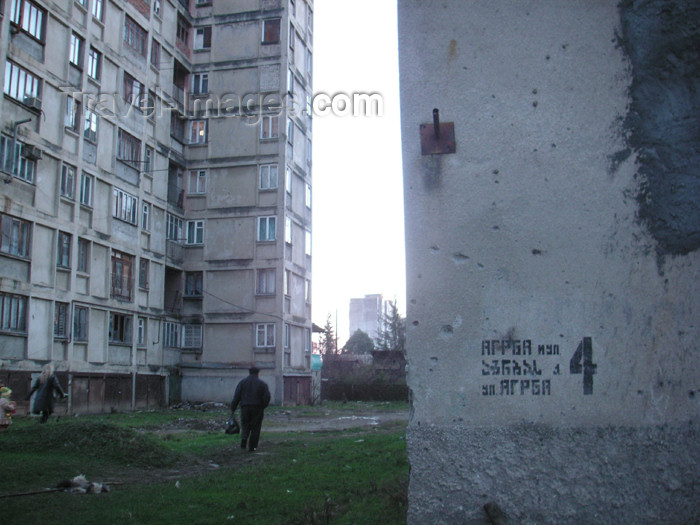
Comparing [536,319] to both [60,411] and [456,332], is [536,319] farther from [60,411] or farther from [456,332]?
[60,411]

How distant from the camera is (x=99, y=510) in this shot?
27.0 feet

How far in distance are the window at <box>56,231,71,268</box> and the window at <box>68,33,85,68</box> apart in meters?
7.32

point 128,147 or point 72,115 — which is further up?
point 128,147

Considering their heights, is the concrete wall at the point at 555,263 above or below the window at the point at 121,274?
below

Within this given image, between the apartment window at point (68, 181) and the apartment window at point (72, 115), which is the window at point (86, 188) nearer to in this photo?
the apartment window at point (68, 181)

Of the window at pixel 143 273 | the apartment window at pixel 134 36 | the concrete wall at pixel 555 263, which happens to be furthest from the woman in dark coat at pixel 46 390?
the apartment window at pixel 134 36

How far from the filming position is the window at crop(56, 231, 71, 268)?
94.2 ft

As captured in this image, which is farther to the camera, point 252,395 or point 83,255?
point 83,255

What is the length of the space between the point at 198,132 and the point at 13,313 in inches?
739

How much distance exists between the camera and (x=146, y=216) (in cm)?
3669

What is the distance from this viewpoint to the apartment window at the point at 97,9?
31.9m

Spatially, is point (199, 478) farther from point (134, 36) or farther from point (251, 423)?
point (134, 36)

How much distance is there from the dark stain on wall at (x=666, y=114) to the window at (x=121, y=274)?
30889mm

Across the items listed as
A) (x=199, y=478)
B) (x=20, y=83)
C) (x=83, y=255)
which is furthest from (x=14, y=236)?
(x=199, y=478)
